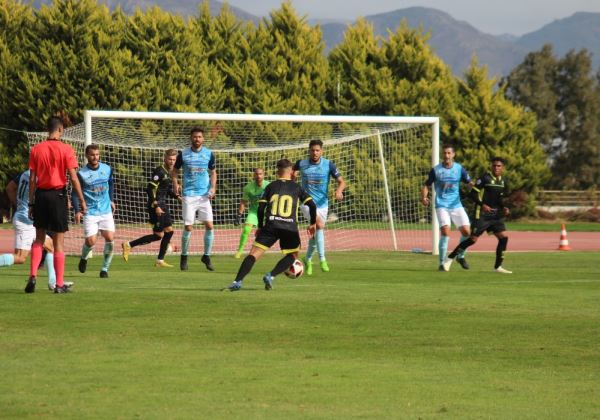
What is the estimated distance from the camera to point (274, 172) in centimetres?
3209

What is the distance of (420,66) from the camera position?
147 ft

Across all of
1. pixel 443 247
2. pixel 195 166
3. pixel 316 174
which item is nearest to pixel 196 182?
pixel 195 166

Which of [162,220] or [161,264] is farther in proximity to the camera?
[162,220]

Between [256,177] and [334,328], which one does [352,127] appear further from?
[334,328]

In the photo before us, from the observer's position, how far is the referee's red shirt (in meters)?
14.0

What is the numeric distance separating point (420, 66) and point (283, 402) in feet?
123

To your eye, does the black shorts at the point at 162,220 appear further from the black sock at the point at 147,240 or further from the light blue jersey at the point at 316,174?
the light blue jersey at the point at 316,174

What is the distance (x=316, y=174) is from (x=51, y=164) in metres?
6.61

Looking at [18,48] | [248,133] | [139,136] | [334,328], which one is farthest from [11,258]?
[18,48]

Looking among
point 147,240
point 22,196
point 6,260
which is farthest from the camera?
point 147,240

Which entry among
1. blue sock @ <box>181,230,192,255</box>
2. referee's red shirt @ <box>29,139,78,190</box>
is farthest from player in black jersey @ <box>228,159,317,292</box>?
blue sock @ <box>181,230,192,255</box>

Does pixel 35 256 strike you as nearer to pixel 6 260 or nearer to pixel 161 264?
pixel 6 260

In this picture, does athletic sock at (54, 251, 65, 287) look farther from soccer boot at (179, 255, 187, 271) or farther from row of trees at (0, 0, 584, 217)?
row of trees at (0, 0, 584, 217)

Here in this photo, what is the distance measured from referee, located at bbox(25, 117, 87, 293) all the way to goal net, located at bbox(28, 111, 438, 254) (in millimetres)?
11116
